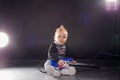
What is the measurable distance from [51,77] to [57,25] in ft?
3.66

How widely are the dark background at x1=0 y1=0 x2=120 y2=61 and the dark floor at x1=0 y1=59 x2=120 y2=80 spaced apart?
16.6 inches

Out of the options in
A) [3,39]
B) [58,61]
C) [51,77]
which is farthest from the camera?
[3,39]

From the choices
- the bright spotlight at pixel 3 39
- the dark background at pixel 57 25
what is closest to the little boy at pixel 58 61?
the dark background at pixel 57 25

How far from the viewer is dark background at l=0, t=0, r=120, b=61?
10.6ft

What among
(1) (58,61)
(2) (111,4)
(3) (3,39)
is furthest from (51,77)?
(2) (111,4)

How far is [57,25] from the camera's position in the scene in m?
3.29

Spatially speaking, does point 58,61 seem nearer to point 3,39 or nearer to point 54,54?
point 54,54

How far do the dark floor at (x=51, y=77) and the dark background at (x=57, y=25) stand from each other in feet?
1.38

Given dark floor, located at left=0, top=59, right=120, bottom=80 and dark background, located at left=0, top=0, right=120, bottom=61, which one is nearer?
dark floor, located at left=0, top=59, right=120, bottom=80

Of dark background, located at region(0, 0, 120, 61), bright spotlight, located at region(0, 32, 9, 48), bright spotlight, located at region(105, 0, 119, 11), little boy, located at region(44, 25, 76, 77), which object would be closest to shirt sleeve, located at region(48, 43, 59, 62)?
little boy, located at region(44, 25, 76, 77)

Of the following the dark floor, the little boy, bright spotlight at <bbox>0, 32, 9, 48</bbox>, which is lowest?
the dark floor

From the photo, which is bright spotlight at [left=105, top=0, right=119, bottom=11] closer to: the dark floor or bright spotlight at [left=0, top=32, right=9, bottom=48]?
the dark floor

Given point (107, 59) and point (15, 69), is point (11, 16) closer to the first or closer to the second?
point (15, 69)

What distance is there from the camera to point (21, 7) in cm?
330
